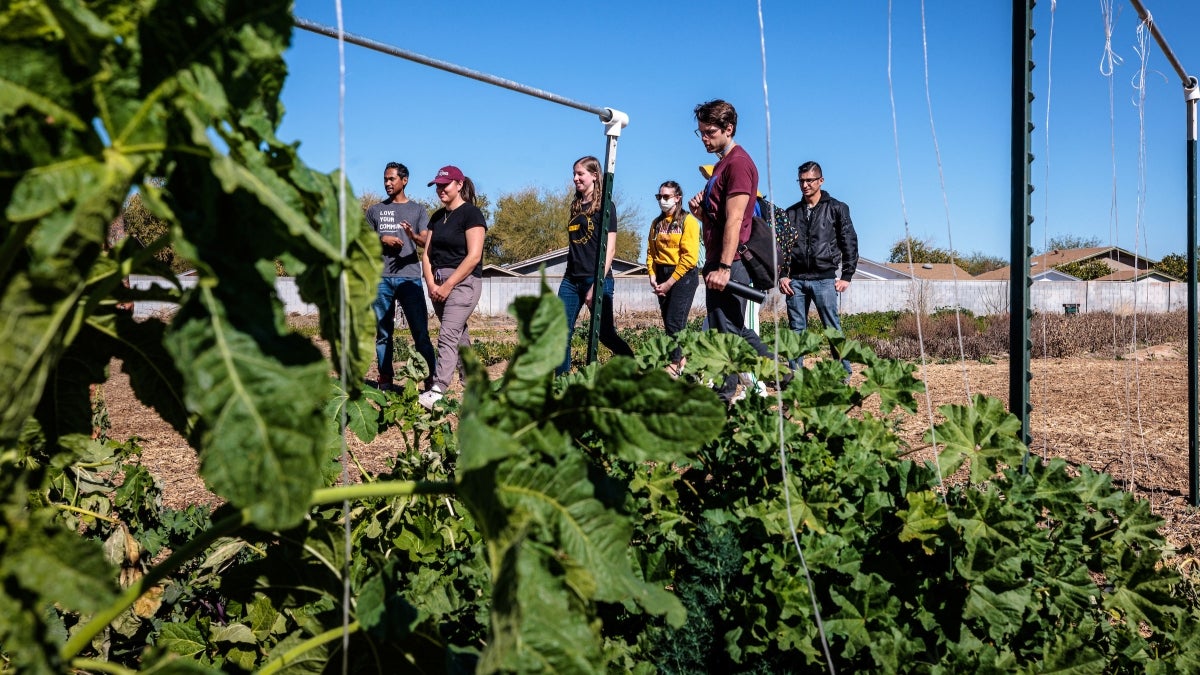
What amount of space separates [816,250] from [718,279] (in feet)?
8.73

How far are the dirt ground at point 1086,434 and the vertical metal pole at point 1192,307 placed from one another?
0.17 meters

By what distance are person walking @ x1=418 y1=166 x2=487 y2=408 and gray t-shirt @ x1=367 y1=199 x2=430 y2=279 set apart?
416 millimetres

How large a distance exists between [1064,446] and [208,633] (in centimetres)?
558

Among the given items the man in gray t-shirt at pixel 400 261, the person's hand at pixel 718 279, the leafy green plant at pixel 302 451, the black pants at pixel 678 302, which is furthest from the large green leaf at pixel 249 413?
the man in gray t-shirt at pixel 400 261

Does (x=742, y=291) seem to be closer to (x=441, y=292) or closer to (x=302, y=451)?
(x=441, y=292)

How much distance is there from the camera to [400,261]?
717cm

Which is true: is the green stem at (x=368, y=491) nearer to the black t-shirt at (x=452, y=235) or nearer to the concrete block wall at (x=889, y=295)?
the black t-shirt at (x=452, y=235)

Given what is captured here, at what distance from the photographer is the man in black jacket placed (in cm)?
702

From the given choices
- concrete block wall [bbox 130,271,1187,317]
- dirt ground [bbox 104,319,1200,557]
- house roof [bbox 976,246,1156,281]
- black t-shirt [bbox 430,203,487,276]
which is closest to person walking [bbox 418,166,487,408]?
black t-shirt [bbox 430,203,487,276]

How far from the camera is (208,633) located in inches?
76.3

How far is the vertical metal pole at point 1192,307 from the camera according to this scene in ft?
13.9

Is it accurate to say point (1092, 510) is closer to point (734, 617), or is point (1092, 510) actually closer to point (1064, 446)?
point (734, 617)

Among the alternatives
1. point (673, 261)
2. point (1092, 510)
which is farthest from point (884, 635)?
point (673, 261)

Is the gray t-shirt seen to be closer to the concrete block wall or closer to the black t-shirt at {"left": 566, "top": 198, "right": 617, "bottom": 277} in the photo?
the black t-shirt at {"left": 566, "top": 198, "right": 617, "bottom": 277}
